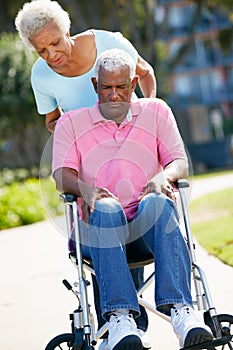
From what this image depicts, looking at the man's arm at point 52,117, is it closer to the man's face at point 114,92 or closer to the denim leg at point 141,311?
the man's face at point 114,92

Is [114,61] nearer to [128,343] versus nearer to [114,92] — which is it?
[114,92]

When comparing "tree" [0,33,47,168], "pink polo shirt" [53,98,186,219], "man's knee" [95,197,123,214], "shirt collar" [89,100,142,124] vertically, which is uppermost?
"tree" [0,33,47,168]

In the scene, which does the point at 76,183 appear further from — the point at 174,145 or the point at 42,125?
the point at 42,125

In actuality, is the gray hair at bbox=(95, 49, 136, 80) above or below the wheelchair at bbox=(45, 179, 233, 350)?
above

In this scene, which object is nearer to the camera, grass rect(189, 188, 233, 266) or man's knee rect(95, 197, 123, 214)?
man's knee rect(95, 197, 123, 214)

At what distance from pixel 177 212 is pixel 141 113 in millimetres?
555

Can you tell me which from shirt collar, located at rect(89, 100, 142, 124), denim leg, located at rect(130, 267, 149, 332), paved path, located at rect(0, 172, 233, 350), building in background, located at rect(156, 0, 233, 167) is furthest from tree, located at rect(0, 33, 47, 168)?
building in background, located at rect(156, 0, 233, 167)

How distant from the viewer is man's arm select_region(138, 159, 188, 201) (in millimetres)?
4152

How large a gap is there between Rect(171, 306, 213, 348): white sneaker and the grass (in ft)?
12.2

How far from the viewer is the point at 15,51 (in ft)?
80.8

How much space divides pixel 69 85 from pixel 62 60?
0.16 meters

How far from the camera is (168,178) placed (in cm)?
425

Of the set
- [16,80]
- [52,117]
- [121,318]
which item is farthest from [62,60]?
[16,80]

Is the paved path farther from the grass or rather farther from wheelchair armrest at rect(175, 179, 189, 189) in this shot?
wheelchair armrest at rect(175, 179, 189, 189)
